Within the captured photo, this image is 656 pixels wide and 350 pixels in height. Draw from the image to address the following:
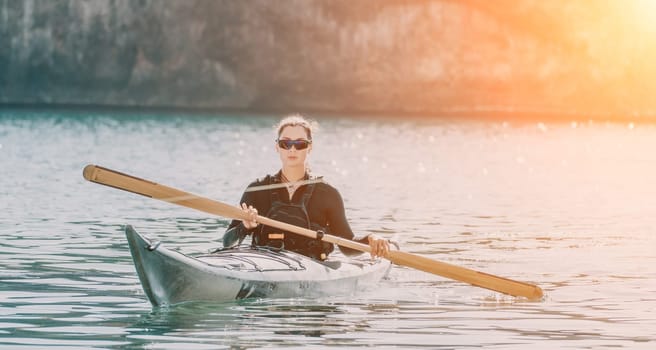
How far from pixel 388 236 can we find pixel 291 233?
454 inches

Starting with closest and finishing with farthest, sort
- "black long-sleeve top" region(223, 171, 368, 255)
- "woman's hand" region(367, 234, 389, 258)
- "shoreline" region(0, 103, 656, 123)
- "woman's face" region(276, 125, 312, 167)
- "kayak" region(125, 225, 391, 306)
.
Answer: "kayak" region(125, 225, 391, 306) → "woman's face" region(276, 125, 312, 167) → "black long-sleeve top" region(223, 171, 368, 255) → "woman's hand" region(367, 234, 389, 258) → "shoreline" region(0, 103, 656, 123)

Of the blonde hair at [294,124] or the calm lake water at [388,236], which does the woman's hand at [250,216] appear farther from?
the calm lake water at [388,236]

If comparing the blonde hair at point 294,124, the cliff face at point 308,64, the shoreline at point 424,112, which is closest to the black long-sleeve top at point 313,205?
the blonde hair at point 294,124

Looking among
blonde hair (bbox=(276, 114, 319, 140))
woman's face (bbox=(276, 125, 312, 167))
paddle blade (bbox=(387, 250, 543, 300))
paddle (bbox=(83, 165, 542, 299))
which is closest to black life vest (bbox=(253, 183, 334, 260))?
paddle (bbox=(83, 165, 542, 299))

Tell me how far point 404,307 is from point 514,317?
1.65 meters

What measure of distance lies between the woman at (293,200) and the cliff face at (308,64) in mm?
171294

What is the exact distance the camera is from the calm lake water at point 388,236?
19.6 meters

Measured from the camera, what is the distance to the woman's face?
20.7m

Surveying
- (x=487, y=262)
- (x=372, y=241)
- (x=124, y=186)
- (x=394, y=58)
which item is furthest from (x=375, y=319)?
(x=394, y=58)

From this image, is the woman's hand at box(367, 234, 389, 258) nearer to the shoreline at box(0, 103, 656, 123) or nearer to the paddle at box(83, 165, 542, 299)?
the paddle at box(83, 165, 542, 299)

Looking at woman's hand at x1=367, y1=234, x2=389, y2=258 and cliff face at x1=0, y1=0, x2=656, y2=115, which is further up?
cliff face at x1=0, y1=0, x2=656, y2=115

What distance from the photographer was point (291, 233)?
21719 mm

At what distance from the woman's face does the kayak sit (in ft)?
4.21

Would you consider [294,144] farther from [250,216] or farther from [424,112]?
[424,112]
